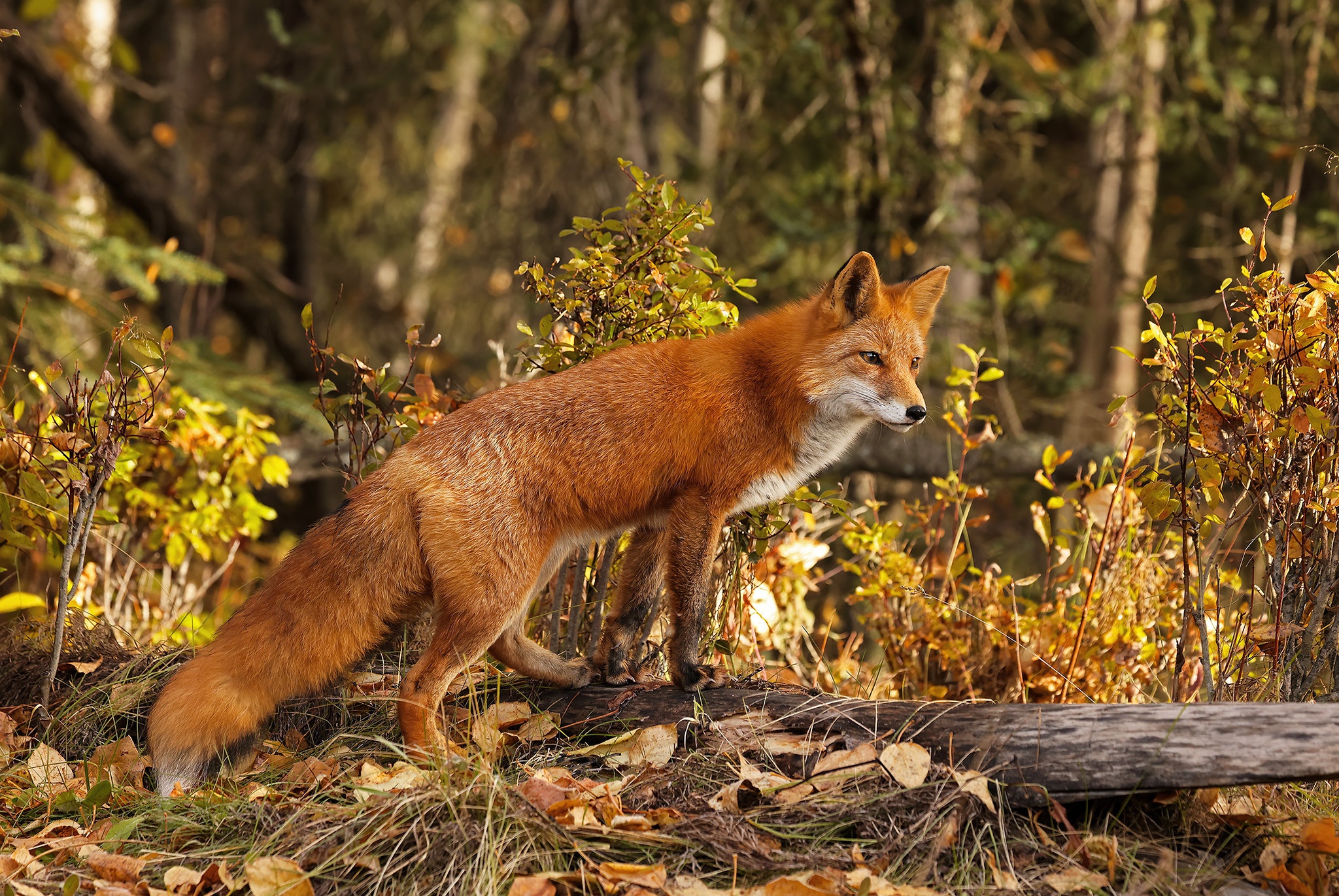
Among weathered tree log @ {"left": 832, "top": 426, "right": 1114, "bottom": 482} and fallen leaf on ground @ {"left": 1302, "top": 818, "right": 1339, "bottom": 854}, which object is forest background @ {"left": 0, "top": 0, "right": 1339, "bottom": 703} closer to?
weathered tree log @ {"left": 832, "top": 426, "right": 1114, "bottom": 482}

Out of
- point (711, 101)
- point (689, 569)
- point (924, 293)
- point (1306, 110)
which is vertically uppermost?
point (711, 101)

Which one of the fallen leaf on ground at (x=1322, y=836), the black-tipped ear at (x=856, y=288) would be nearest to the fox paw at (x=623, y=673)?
the black-tipped ear at (x=856, y=288)

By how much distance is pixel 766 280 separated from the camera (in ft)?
34.4

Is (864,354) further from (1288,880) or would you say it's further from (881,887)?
(1288,880)

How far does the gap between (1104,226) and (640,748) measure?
954 cm

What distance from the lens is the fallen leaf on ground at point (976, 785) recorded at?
3318mm

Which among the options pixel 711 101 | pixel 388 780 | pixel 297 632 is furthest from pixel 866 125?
pixel 388 780

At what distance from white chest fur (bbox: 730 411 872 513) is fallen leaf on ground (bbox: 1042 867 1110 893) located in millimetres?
1716

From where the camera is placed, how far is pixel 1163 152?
1206cm

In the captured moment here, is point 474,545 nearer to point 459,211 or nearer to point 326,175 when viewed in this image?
point 459,211

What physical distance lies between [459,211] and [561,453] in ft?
32.0

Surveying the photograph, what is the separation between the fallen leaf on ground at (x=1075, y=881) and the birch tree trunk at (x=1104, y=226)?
24.0ft

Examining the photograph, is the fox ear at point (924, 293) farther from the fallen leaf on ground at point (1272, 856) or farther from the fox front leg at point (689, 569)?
the fallen leaf on ground at point (1272, 856)

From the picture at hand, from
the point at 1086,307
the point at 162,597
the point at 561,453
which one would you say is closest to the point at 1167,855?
the point at 561,453
